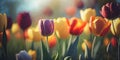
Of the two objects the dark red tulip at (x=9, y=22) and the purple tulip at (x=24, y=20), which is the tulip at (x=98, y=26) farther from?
the dark red tulip at (x=9, y=22)

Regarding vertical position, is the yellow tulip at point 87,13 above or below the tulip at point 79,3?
below

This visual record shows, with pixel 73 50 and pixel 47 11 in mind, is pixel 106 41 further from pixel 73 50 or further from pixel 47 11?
pixel 47 11

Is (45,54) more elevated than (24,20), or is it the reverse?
(24,20)

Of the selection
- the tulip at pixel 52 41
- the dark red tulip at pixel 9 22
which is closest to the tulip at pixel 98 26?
the tulip at pixel 52 41

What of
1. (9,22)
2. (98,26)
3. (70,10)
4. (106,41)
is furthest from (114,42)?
(9,22)

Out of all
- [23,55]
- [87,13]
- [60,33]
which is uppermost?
[87,13]

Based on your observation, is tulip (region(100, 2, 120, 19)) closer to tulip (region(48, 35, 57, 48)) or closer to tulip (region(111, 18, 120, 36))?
tulip (region(111, 18, 120, 36))
